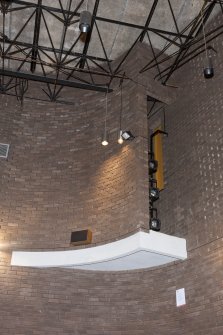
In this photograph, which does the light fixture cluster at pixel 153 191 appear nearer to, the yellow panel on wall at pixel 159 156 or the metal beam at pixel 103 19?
the yellow panel on wall at pixel 159 156

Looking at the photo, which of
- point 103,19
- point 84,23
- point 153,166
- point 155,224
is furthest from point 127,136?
point 84,23

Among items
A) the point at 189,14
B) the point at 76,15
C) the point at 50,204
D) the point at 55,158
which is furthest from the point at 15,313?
the point at 189,14

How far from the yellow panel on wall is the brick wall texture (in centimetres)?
18

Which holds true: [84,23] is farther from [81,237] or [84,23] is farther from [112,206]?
[81,237]

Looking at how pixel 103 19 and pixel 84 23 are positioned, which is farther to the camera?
pixel 103 19

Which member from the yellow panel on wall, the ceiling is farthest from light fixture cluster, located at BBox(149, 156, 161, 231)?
the ceiling

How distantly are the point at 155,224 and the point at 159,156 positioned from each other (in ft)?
6.93

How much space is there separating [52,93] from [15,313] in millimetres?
6285

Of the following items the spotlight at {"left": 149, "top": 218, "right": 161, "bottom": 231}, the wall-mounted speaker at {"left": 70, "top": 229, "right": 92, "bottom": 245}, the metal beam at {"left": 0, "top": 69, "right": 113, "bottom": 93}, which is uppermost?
the metal beam at {"left": 0, "top": 69, "right": 113, "bottom": 93}

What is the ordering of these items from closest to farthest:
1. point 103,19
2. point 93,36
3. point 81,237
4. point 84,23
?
1. point 84,23
2. point 81,237
3. point 103,19
4. point 93,36

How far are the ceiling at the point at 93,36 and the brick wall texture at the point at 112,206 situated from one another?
19.3 inches

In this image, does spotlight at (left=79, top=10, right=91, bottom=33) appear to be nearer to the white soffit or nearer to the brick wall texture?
the brick wall texture

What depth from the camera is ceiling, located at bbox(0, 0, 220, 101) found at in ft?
34.3

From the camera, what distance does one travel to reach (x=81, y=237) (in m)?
9.82
